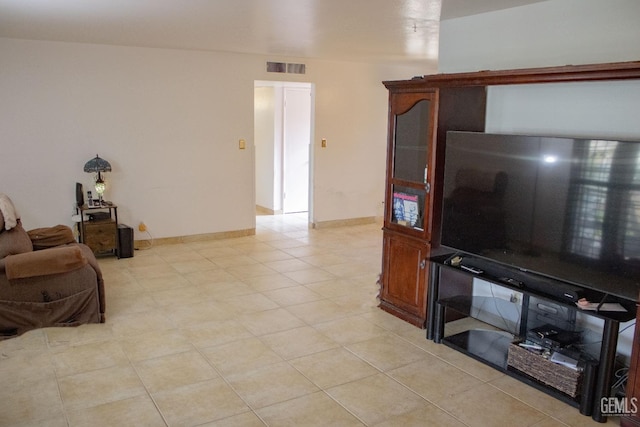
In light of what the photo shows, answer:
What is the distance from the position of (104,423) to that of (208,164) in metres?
4.35

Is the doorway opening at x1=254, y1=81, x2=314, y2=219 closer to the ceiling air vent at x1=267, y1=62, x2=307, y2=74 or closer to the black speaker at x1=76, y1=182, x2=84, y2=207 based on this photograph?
the ceiling air vent at x1=267, y1=62, x2=307, y2=74

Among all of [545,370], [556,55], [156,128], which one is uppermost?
[556,55]

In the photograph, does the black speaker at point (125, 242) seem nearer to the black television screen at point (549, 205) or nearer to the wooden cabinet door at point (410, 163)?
the wooden cabinet door at point (410, 163)

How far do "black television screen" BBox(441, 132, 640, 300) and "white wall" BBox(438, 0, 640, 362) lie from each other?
14.7 inches

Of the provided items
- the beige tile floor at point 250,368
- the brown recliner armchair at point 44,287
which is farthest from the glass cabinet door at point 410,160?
the brown recliner armchair at point 44,287

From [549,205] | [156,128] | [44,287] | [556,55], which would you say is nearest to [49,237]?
[44,287]

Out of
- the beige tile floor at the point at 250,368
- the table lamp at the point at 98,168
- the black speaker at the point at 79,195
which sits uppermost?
the table lamp at the point at 98,168

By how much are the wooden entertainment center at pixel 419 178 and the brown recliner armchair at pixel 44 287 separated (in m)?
2.35

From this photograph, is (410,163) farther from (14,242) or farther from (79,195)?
(79,195)

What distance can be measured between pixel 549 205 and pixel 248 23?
A: 2873mm

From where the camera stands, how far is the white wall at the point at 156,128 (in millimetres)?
5555

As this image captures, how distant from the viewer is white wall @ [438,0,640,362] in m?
2.94

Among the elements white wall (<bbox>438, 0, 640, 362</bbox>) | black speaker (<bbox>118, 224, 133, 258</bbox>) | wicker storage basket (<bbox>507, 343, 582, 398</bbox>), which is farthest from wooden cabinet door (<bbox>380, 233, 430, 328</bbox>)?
black speaker (<bbox>118, 224, 133, 258</bbox>)

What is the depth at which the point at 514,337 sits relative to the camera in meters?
3.42
